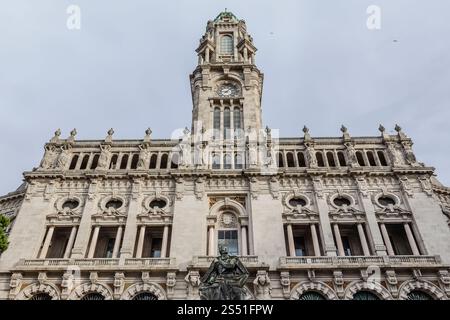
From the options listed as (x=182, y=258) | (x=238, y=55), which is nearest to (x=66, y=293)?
(x=182, y=258)

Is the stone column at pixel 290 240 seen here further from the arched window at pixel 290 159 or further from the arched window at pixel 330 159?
the arched window at pixel 330 159

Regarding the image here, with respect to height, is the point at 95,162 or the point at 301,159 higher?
the point at 301,159

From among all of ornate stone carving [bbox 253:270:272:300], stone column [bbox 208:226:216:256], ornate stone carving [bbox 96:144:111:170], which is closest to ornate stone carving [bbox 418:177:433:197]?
ornate stone carving [bbox 253:270:272:300]

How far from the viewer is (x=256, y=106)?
4559 cm

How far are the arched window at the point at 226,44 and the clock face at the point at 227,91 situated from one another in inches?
298

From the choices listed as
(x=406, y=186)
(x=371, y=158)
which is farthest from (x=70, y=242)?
(x=406, y=186)

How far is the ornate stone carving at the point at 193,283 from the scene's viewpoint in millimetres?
29844

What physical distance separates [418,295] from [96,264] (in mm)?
24475

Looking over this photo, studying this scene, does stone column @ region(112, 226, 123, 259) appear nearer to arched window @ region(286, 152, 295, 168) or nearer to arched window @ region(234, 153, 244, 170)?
arched window @ region(234, 153, 244, 170)

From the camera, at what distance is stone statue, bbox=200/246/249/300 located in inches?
950

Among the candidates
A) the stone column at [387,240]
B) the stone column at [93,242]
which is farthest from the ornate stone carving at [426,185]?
the stone column at [93,242]

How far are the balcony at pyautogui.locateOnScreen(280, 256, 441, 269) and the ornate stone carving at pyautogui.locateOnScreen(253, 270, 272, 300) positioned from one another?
1.61 metres

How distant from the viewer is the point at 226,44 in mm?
55625

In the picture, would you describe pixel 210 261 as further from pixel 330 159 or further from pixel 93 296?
pixel 330 159
